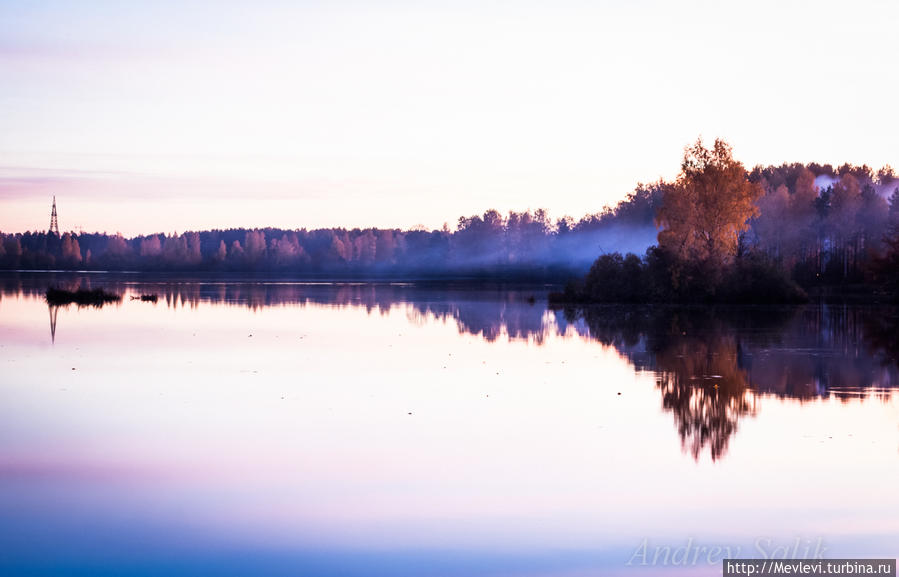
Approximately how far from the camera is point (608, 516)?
10367 mm

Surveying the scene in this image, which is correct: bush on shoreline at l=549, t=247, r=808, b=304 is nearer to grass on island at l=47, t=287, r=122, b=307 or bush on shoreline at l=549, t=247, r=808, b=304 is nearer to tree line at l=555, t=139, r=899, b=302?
tree line at l=555, t=139, r=899, b=302

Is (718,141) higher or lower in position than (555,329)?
higher

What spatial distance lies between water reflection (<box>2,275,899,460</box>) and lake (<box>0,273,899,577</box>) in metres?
0.17

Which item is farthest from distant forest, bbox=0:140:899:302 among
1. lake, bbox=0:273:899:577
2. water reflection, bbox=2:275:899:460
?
lake, bbox=0:273:899:577

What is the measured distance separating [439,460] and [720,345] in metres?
18.9

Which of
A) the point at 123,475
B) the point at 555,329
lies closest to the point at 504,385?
the point at 123,475

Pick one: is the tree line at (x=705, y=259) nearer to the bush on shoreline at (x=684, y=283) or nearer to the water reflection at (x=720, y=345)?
the bush on shoreline at (x=684, y=283)

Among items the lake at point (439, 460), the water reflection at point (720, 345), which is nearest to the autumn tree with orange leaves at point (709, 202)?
the water reflection at point (720, 345)

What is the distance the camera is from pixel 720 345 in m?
30.0

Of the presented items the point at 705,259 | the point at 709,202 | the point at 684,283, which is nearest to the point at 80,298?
the point at 684,283

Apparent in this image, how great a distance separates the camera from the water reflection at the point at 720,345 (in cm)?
1794

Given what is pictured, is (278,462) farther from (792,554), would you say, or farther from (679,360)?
(679,360)

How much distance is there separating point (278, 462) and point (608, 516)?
465cm

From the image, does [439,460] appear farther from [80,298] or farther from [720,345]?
[80,298]
